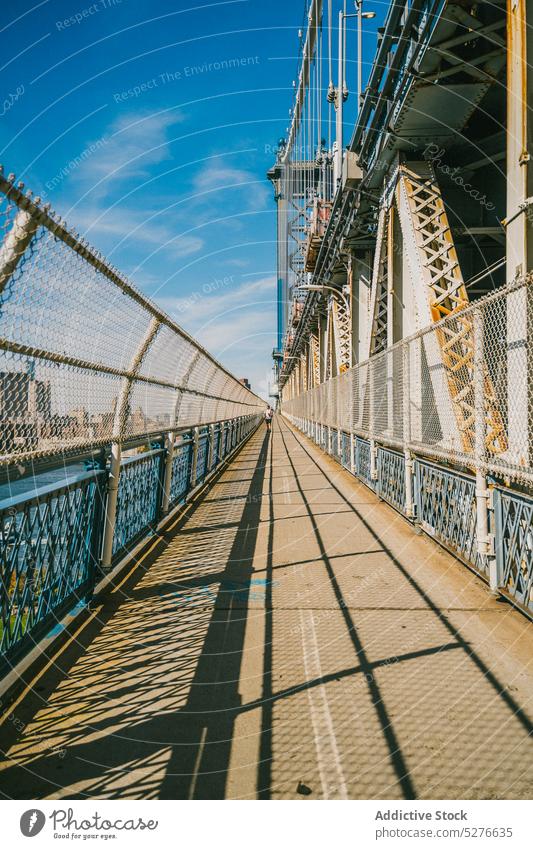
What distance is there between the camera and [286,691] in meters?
2.71

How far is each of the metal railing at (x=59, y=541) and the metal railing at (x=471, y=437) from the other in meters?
2.85

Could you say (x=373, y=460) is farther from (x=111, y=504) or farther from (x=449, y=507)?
(x=111, y=504)

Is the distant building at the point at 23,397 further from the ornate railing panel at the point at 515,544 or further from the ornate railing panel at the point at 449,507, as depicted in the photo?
the ornate railing panel at the point at 449,507

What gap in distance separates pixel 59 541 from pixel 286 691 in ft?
5.23

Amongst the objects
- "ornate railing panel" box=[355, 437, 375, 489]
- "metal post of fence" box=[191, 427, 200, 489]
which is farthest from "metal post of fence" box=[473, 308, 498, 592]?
"metal post of fence" box=[191, 427, 200, 489]

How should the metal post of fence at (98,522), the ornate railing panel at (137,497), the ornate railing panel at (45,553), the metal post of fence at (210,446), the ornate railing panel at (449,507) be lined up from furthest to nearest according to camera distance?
the metal post of fence at (210,446)
the ornate railing panel at (137,497)
the ornate railing panel at (449,507)
the metal post of fence at (98,522)
the ornate railing panel at (45,553)

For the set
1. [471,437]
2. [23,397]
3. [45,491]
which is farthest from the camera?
[471,437]

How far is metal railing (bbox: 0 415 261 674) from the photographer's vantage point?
2.65 metres

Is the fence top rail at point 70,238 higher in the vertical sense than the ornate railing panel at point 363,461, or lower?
higher

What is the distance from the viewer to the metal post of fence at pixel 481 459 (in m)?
4.00

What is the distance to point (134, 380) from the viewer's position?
490 centimetres

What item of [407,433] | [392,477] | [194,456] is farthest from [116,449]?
[194,456]

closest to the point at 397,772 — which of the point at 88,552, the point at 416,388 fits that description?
the point at 88,552

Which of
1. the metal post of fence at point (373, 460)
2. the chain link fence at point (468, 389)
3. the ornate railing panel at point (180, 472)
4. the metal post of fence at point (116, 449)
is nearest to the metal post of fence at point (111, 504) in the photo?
the metal post of fence at point (116, 449)
